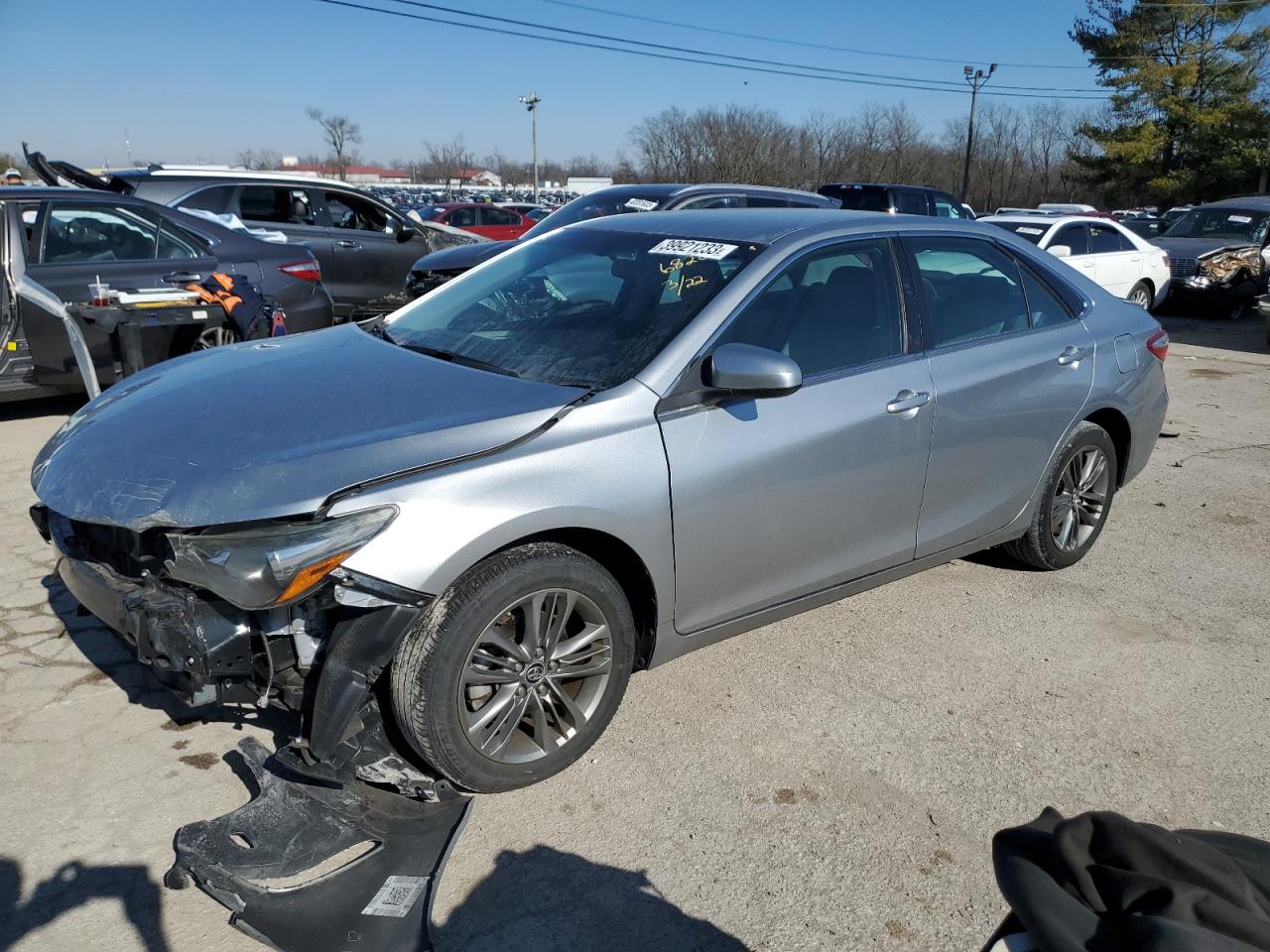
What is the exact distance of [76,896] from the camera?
8.36ft

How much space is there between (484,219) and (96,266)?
17382mm

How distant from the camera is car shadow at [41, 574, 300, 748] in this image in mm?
3348

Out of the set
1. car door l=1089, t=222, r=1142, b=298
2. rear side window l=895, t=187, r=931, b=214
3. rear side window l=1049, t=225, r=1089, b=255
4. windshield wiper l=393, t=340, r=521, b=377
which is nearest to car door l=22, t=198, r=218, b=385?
windshield wiper l=393, t=340, r=521, b=377

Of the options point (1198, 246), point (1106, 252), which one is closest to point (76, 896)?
point (1106, 252)

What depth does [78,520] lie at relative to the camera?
3.04 metres

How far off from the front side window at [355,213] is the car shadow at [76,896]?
9210mm

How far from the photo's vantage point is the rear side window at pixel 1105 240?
1282 cm

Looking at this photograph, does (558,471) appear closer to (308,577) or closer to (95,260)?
(308,577)

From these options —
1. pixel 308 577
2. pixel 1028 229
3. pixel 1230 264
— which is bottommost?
pixel 308 577

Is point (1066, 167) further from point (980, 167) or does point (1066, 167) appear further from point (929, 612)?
point (929, 612)

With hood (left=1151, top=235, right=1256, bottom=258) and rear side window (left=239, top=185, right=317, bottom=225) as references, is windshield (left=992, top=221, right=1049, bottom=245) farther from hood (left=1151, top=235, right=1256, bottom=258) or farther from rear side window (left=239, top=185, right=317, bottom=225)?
rear side window (left=239, top=185, right=317, bottom=225)

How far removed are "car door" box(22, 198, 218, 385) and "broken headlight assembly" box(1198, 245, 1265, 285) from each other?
1419 cm

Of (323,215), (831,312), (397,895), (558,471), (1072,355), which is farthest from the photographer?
(323,215)

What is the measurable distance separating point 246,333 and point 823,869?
5548mm
